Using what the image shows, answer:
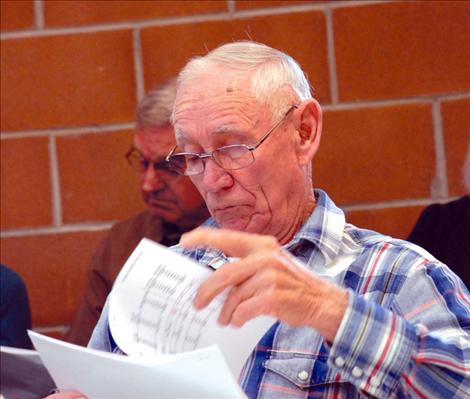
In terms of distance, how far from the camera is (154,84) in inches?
138

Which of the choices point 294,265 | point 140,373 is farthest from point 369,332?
point 140,373

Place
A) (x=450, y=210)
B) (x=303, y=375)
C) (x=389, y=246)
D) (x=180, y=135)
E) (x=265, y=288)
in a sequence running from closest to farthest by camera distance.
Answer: (x=265, y=288)
(x=303, y=375)
(x=389, y=246)
(x=180, y=135)
(x=450, y=210)

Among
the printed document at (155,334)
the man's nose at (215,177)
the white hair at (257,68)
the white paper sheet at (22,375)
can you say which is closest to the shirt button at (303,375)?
the printed document at (155,334)

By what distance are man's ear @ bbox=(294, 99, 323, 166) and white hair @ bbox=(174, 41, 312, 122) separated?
0.02 meters

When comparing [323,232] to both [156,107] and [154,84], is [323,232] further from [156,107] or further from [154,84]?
[154,84]

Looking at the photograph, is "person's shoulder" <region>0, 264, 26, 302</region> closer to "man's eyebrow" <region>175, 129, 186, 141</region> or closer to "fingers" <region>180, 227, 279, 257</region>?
"man's eyebrow" <region>175, 129, 186, 141</region>

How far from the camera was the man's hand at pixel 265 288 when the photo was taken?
5.11 ft

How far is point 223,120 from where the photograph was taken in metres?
1.95

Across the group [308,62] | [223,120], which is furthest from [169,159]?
[308,62]

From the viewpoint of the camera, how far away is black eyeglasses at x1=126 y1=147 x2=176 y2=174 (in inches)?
132

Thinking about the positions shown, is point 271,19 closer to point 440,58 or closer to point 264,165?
point 440,58

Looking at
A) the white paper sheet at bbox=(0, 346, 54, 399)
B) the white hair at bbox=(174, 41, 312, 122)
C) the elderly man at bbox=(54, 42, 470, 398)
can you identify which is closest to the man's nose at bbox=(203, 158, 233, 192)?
the elderly man at bbox=(54, 42, 470, 398)

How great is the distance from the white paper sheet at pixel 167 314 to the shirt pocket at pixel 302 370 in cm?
12

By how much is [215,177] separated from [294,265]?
1.38 ft
